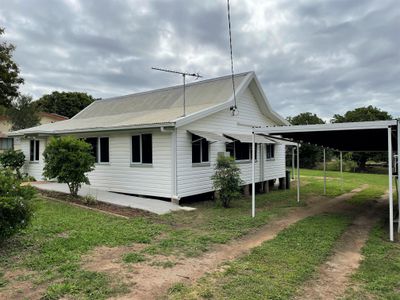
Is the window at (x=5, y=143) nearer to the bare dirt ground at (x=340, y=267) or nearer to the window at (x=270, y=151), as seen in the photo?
the window at (x=270, y=151)

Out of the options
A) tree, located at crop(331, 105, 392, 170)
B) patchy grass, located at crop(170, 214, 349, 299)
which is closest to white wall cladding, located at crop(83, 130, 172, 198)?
patchy grass, located at crop(170, 214, 349, 299)

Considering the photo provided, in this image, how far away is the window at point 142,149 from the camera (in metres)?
11.5

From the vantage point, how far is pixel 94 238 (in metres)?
6.45

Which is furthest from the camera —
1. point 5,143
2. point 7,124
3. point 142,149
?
point 7,124

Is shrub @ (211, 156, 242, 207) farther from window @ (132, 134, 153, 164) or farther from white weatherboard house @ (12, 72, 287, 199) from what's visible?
window @ (132, 134, 153, 164)

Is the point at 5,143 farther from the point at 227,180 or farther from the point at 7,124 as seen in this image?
the point at 227,180

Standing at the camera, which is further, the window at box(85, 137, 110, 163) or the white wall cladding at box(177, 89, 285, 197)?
the window at box(85, 137, 110, 163)

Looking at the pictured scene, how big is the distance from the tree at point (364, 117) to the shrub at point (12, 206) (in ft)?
116

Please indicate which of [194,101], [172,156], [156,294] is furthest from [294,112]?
[156,294]

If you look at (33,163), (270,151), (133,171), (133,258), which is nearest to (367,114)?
(270,151)

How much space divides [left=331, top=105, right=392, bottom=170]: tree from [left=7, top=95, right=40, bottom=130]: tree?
34153mm

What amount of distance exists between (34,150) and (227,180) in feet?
37.3

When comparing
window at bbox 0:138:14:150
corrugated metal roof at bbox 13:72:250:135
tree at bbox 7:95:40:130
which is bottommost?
window at bbox 0:138:14:150

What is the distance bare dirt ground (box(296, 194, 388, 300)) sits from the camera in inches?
169
